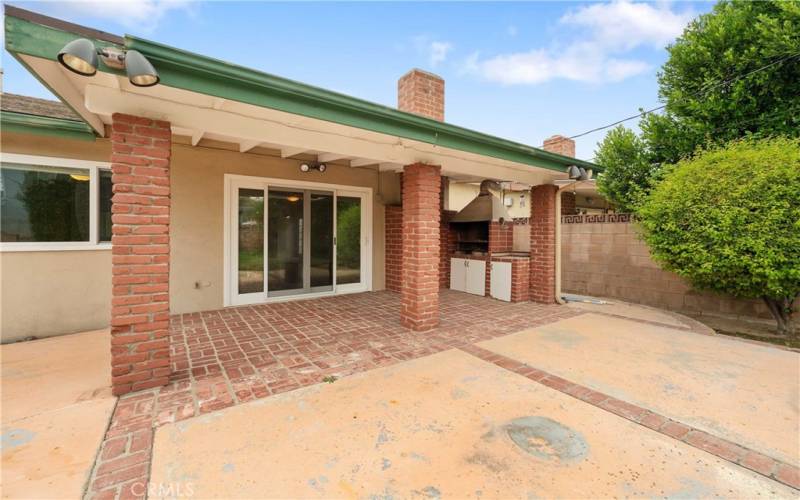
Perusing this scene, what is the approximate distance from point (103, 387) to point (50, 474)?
1356 mm

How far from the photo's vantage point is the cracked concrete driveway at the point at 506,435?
2.01m

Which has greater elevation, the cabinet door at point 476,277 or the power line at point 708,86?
the power line at point 708,86

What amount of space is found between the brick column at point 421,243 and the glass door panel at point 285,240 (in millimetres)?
2881

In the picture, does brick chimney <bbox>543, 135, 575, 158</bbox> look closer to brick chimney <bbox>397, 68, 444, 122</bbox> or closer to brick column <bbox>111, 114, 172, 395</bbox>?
brick chimney <bbox>397, 68, 444, 122</bbox>

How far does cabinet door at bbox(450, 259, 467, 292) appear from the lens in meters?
8.32

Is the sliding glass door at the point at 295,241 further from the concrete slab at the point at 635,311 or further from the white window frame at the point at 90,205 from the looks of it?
the concrete slab at the point at 635,311

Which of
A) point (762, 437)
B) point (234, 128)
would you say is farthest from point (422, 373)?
point (234, 128)

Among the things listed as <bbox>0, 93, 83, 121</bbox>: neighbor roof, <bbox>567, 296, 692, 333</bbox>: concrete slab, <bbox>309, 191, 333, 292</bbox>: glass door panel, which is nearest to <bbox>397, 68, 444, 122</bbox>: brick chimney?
<bbox>309, 191, 333, 292</bbox>: glass door panel

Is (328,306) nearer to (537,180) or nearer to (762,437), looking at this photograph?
(537,180)

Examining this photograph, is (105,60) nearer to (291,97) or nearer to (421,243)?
(291,97)

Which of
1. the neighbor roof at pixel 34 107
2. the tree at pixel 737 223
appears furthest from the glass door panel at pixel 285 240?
the tree at pixel 737 223

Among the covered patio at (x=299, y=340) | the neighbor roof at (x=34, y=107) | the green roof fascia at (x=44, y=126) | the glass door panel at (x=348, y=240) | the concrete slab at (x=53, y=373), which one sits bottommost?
the concrete slab at (x=53, y=373)

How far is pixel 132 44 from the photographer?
2418 millimetres

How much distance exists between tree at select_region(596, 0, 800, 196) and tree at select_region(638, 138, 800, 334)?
966mm
